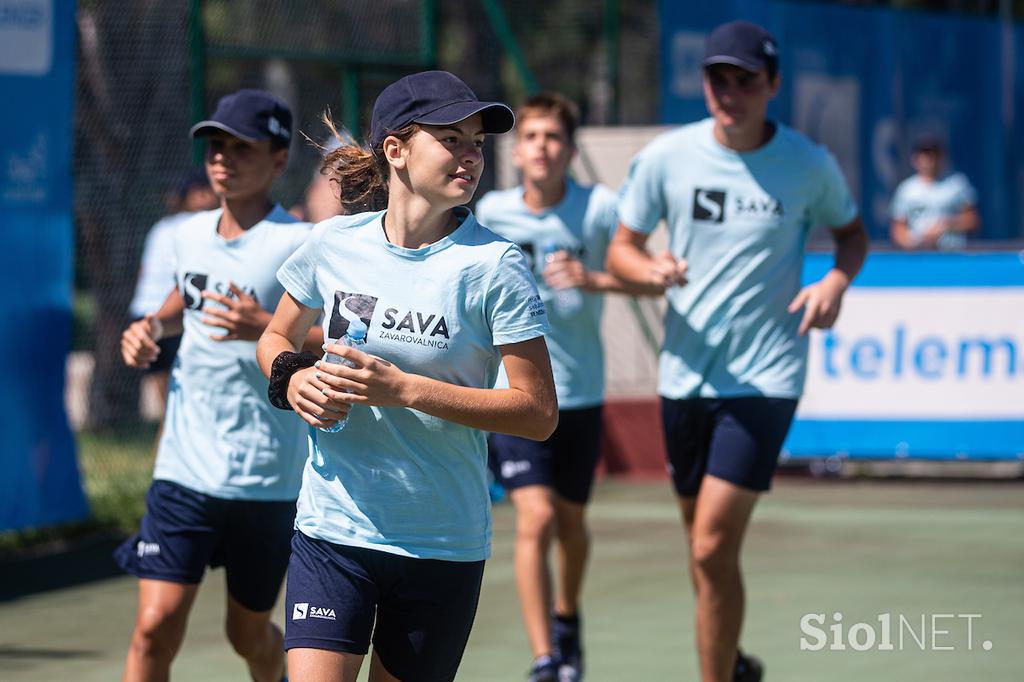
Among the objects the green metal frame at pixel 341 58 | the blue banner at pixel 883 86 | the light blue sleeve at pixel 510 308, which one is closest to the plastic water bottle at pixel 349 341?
the light blue sleeve at pixel 510 308

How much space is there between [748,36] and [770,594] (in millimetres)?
3450

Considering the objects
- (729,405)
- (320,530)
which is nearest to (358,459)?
(320,530)

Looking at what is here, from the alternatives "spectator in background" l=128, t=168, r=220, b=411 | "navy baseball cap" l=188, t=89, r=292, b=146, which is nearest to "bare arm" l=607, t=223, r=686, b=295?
"navy baseball cap" l=188, t=89, r=292, b=146

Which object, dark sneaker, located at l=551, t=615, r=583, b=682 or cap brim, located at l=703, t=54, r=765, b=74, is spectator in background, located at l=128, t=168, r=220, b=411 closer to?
dark sneaker, located at l=551, t=615, r=583, b=682

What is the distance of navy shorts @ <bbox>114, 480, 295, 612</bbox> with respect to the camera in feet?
17.9

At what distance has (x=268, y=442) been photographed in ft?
17.9

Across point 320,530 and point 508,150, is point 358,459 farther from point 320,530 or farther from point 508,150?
point 508,150

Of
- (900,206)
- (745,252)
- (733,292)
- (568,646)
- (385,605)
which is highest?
(900,206)

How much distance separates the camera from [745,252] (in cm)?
617

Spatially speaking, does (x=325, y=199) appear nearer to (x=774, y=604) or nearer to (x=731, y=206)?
(x=731, y=206)

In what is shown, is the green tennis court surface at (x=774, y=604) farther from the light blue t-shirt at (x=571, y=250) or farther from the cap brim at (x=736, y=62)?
the cap brim at (x=736, y=62)

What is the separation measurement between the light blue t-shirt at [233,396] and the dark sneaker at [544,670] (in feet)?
5.21

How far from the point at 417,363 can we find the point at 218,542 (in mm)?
1772

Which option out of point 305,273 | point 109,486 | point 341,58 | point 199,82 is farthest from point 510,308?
point 341,58
